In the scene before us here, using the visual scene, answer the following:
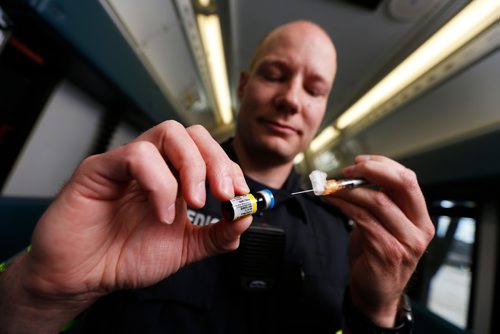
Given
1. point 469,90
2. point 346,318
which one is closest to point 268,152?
point 346,318

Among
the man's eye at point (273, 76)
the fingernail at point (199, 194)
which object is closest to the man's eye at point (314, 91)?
the man's eye at point (273, 76)

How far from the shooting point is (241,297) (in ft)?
3.84

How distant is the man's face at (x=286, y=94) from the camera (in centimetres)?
147

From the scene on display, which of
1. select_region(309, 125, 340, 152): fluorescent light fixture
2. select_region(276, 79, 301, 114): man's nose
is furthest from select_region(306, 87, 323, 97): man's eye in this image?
select_region(309, 125, 340, 152): fluorescent light fixture

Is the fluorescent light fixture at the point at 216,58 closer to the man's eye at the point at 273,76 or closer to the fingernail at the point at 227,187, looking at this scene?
the man's eye at the point at 273,76

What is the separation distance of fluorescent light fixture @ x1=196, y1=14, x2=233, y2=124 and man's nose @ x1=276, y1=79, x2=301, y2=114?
905mm

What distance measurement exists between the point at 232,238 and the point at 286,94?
1.03m

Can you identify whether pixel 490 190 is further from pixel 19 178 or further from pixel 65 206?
pixel 19 178

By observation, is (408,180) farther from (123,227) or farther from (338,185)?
(123,227)

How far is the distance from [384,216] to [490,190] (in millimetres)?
1746

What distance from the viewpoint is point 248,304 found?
1.17m

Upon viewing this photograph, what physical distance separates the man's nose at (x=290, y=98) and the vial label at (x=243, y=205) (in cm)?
94

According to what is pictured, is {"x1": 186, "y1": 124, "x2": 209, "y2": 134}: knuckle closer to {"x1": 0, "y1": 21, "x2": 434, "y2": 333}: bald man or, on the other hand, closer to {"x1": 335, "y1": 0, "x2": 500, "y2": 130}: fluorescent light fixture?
{"x1": 0, "y1": 21, "x2": 434, "y2": 333}: bald man

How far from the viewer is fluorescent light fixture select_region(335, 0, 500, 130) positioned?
1.27 m
